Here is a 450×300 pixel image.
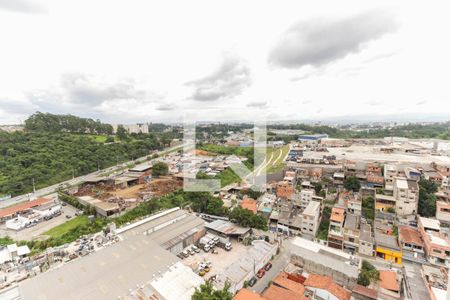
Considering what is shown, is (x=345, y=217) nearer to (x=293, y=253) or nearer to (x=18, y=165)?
(x=293, y=253)

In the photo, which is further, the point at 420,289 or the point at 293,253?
the point at 293,253

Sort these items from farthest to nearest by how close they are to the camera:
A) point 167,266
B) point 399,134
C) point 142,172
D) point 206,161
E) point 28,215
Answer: point 399,134 < point 206,161 < point 142,172 < point 28,215 < point 167,266

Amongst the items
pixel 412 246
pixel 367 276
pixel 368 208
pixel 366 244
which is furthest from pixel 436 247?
pixel 367 276

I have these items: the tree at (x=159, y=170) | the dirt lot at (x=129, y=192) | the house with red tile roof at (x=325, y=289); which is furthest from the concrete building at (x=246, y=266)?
the tree at (x=159, y=170)

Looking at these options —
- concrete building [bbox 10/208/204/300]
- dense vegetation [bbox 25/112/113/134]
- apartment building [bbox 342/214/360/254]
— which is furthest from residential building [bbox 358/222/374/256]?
dense vegetation [bbox 25/112/113/134]

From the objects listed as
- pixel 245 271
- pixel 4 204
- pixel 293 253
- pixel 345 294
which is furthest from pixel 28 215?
pixel 345 294

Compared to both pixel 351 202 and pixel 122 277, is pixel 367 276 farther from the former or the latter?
pixel 122 277

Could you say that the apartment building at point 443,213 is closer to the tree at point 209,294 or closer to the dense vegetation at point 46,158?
the tree at point 209,294
